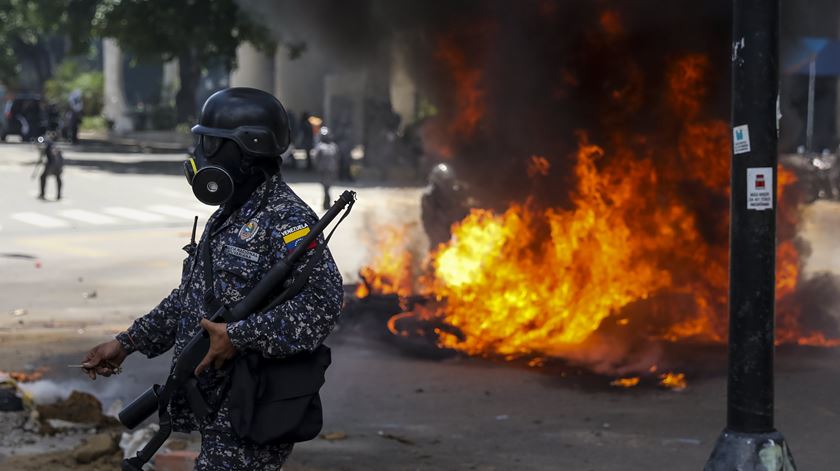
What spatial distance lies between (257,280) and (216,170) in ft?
1.05

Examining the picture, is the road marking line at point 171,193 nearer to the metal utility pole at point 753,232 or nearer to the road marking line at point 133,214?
the road marking line at point 133,214

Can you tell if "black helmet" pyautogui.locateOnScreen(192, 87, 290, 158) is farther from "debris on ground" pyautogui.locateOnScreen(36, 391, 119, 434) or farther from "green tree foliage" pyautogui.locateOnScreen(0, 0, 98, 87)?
"green tree foliage" pyautogui.locateOnScreen(0, 0, 98, 87)

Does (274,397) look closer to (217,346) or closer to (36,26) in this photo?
(217,346)

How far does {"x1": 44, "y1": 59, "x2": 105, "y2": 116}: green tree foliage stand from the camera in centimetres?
5300

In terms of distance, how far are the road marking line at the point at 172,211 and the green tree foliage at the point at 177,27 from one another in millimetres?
7761

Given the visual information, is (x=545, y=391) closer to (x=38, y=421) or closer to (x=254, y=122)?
(x=38, y=421)

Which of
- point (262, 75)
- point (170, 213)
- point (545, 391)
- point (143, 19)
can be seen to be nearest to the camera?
point (545, 391)

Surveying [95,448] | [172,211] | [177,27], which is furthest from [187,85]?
[95,448]

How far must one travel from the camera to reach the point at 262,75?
143 ft

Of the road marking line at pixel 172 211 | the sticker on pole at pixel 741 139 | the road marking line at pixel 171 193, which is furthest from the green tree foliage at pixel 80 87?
the sticker on pole at pixel 741 139

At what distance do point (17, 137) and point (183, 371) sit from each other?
4849cm

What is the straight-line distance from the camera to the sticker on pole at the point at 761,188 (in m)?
4.71

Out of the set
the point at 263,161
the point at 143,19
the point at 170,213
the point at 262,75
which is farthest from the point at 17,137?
the point at 263,161

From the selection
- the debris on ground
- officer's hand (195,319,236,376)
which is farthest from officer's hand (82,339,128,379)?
the debris on ground
